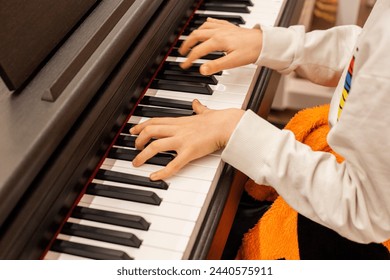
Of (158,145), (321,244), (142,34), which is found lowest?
(321,244)

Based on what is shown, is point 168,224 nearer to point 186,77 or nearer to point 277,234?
point 277,234

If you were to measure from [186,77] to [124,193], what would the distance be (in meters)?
0.38

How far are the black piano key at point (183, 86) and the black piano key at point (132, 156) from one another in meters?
0.21

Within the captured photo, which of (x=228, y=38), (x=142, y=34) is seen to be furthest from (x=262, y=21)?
(x=142, y=34)

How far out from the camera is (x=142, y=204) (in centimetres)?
90

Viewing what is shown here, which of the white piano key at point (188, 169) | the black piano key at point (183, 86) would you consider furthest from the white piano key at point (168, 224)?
the black piano key at point (183, 86)

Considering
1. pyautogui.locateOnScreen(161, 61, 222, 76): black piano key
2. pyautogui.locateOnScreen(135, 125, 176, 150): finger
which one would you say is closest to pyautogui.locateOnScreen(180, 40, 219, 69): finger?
pyautogui.locateOnScreen(161, 61, 222, 76): black piano key

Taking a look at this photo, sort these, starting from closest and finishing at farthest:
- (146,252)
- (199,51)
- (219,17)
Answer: (146,252), (199,51), (219,17)

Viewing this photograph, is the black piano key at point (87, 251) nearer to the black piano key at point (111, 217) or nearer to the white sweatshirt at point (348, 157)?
the black piano key at point (111, 217)

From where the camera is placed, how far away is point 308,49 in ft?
3.95

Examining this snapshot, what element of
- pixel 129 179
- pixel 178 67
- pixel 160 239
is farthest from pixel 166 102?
pixel 160 239

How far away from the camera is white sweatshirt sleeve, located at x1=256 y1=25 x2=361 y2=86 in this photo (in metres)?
1.20
